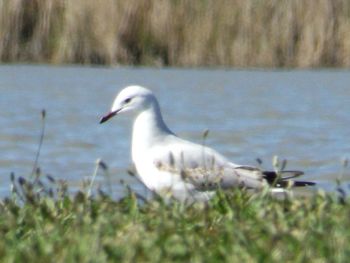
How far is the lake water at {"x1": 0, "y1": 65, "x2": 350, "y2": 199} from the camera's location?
1204 cm

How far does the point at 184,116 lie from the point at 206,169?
798cm

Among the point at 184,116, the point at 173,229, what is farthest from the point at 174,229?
the point at 184,116

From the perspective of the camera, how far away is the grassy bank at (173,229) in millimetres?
4594

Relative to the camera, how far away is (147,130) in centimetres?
764

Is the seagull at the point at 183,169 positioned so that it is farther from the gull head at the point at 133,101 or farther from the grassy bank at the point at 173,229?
the grassy bank at the point at 173,229

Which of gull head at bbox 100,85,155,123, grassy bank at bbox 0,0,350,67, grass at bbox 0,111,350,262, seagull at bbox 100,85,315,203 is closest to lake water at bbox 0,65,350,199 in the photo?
grassy bank at bbox 0,0,350,67

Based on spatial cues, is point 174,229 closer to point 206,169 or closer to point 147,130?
point 206,169

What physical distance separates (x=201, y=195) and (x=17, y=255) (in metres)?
2.39

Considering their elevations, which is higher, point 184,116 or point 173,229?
point 173,229

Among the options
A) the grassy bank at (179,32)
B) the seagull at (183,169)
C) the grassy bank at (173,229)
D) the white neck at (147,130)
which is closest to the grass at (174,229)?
the grassy bank at (173,229)

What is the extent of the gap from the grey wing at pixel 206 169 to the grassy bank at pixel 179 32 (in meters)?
11.6

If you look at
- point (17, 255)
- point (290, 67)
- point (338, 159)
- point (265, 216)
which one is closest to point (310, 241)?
point (265, 216)

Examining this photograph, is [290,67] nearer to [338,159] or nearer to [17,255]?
[338,159]

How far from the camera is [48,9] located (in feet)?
65.3
